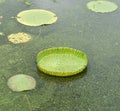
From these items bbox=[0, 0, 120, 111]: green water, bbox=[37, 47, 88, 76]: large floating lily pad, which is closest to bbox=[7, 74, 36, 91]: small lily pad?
bbox=[0, 0, 120, 111]: green water

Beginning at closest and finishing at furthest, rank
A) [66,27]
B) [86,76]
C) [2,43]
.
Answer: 1. [86,76]
2. [2,43]
3. [66,27]

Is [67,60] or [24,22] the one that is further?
[24,22]

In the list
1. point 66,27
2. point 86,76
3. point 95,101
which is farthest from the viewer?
point 66,27

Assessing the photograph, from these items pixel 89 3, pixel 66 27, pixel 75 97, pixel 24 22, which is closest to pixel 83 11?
pixel 89 3

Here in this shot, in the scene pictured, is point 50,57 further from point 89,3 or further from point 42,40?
point 89,3

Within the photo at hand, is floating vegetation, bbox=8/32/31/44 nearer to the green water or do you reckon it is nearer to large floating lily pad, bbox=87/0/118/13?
the green water

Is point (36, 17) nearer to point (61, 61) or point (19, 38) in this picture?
point (19, 38)

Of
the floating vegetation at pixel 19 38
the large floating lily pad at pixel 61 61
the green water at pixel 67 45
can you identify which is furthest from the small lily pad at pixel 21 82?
the floating vegetation at pixel 19 38
